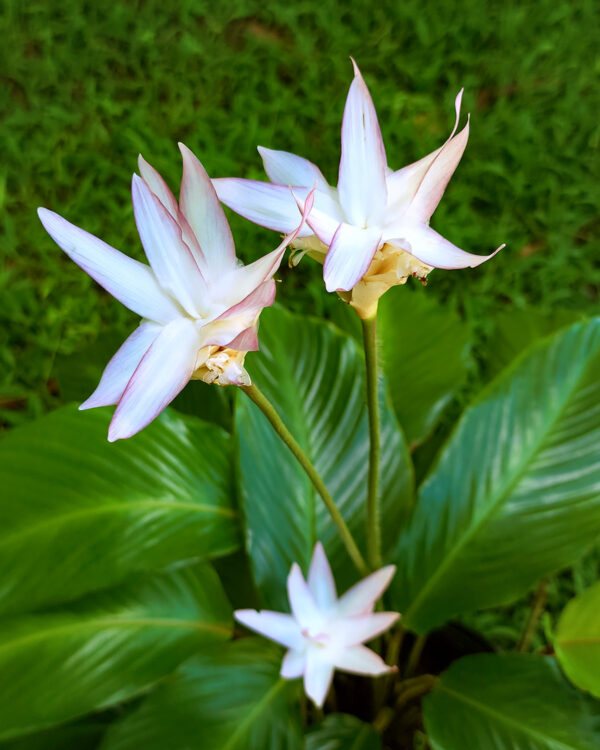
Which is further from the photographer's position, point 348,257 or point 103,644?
point 103,644

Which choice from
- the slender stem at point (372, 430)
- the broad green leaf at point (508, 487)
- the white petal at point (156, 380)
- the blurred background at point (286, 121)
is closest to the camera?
the white petal at point (156, 380)

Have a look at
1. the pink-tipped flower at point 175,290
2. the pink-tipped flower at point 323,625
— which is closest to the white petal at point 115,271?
the pink-tipped flower at point 175,290

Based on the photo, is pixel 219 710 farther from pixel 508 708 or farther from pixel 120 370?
pixel 120 370

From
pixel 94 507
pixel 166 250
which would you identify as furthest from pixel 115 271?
pixel 94 507

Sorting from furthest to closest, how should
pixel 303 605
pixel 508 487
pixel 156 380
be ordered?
1. pixel 508 487
2. pixel 303 605
3. pixel 156 380

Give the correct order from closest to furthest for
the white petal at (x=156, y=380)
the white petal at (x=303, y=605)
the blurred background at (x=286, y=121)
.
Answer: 1. the white petal at (x=156, y=380)
2. the white petal at (x=303, y=605)
3. the blurred background at (x=286, y=121)

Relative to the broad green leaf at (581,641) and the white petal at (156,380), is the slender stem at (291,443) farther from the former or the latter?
the broad green leaf at (581,641)
